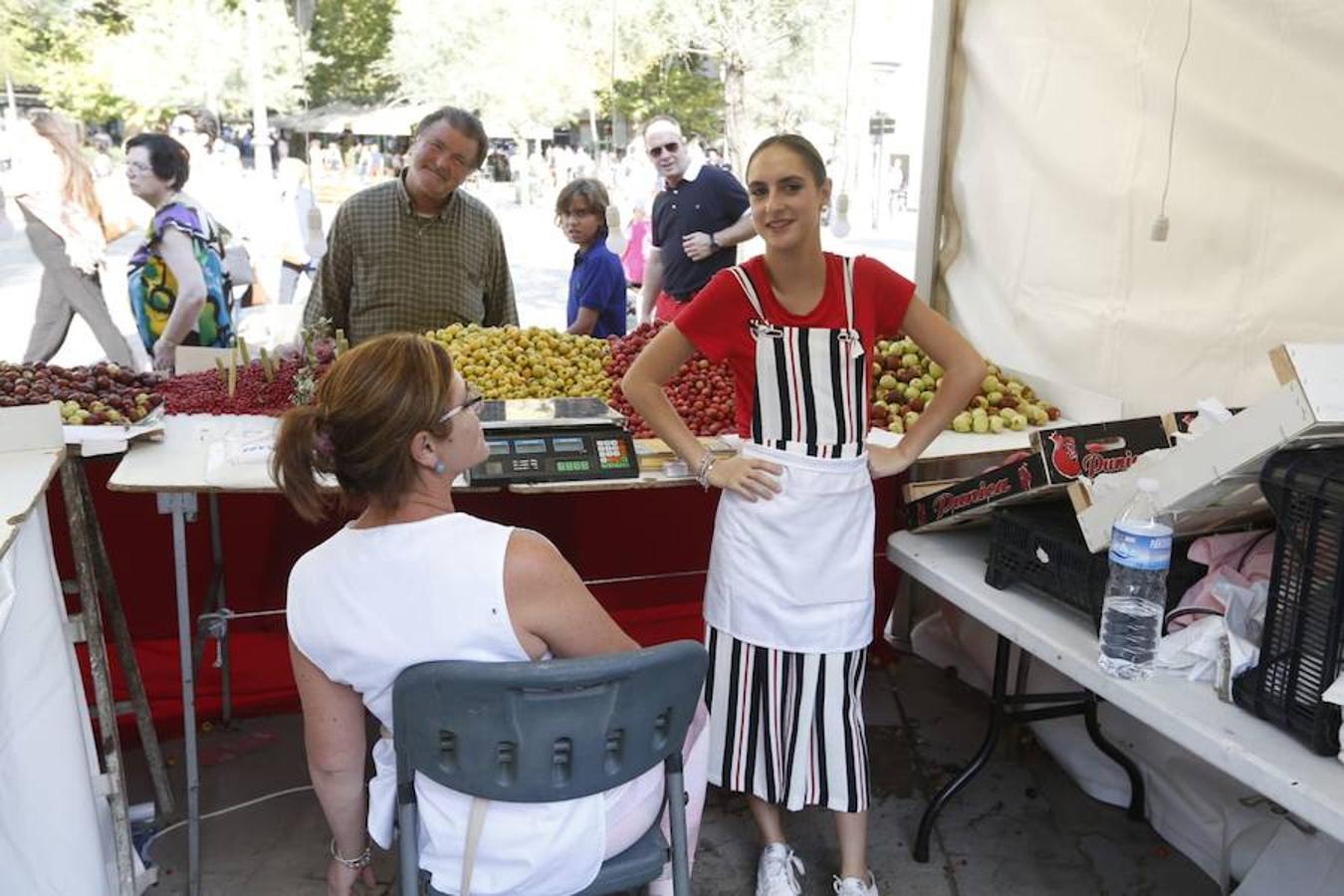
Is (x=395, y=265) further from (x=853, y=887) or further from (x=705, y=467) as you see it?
(x=853, y=887)

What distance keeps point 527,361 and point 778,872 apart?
1767 mm

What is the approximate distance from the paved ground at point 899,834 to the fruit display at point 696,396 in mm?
1078

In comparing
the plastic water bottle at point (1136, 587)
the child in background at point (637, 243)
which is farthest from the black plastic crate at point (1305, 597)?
the child in background at point (637, 243)

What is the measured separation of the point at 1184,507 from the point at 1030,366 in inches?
68.7

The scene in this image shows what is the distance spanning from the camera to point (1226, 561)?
1962 millimetres

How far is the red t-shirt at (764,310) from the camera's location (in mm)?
2191

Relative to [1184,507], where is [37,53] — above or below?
above

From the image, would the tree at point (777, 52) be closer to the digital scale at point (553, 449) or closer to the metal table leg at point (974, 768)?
the digital scale at point (553, 449)

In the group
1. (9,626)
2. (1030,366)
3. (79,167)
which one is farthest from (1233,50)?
(79,167)

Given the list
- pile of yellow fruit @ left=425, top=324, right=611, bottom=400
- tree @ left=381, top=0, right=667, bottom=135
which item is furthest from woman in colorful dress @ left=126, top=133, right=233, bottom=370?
tree @ left=381, top=0, right=667, bottom=135

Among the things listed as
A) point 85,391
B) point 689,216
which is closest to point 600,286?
point 689,216

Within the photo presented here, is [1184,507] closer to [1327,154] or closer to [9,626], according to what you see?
[1327,154]

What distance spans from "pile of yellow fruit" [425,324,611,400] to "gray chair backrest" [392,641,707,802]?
1.79m

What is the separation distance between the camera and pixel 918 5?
12.6 ft
